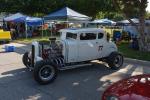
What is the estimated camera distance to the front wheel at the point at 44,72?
804 cm

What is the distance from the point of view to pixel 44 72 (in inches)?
323

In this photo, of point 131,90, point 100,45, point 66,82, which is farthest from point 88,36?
point 131,90

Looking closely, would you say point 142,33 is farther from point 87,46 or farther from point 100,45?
point 87,46

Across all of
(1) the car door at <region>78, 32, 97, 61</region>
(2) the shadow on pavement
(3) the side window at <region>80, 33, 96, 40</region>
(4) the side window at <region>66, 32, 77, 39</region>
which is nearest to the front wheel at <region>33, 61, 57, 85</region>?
(2) the shadow on pavement

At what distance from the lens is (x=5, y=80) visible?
28.5 feet

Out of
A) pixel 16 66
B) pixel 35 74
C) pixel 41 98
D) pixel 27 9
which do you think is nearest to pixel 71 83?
pixel 35 74

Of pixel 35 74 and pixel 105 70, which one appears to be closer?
pixel 35 74

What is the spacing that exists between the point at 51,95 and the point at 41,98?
0.33m

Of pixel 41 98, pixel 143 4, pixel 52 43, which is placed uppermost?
pixel 143 4

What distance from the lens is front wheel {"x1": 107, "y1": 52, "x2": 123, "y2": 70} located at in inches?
394

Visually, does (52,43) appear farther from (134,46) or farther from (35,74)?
(134,46)

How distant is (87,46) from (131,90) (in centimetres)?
550

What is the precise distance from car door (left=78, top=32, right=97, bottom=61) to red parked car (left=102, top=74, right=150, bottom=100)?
15.7ft

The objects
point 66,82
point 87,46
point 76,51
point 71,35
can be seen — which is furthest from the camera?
point 71,35
